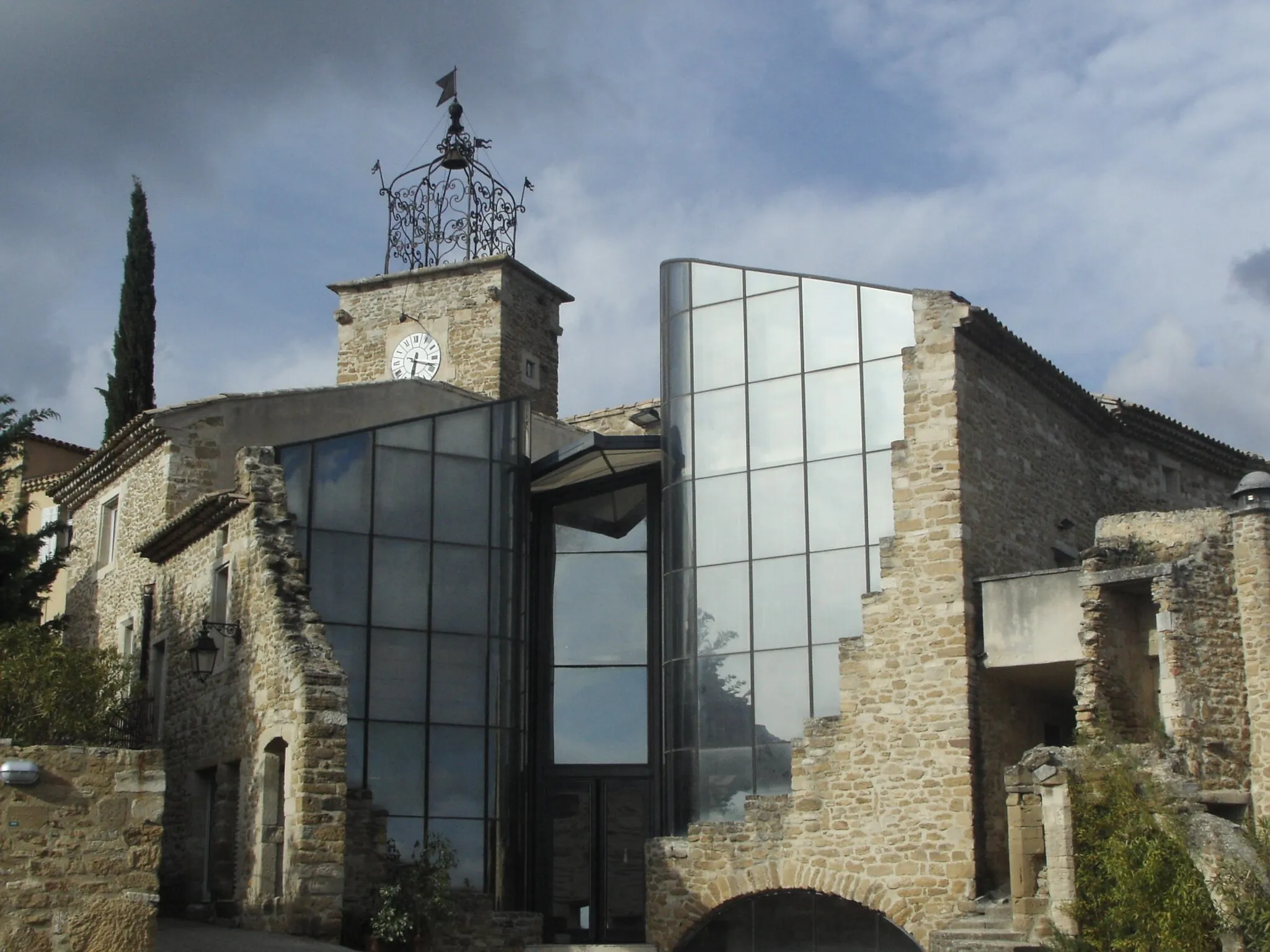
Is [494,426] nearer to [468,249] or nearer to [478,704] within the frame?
[478,704]

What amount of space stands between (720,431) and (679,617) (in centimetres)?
237

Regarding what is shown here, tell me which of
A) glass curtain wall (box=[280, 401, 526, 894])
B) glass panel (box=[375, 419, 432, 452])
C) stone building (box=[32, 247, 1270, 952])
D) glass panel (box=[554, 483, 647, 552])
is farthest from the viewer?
glass panel (box=[554, 483, 647, 552])

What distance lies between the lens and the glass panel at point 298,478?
1881 centimetres

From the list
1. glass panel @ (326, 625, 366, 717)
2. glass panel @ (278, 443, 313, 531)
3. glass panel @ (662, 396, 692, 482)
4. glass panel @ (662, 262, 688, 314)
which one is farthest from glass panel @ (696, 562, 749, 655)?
glass panel @ (278, 443, 313, 531)

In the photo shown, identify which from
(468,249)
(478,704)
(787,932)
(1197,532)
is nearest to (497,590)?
(478,704)

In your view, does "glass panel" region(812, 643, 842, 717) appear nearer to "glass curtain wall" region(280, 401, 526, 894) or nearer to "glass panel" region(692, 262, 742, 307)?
"glass curtain wall" region(280, 401, 526, 894)

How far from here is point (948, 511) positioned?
18.0 m

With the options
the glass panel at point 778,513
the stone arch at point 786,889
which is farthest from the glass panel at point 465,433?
the stone arch at point 786,889

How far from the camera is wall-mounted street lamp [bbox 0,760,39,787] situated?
11.8 m

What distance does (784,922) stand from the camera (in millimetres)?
18734

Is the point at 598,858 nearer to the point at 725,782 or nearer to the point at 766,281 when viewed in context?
the point at 725,782

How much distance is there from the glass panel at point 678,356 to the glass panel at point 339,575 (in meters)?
4.44

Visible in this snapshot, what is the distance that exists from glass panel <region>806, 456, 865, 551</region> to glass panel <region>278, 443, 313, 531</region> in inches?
235

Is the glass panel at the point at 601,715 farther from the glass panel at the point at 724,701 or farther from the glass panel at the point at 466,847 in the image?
the glass panel at the point at 466,847
